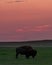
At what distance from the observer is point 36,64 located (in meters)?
14.7

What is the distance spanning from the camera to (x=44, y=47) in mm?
22266

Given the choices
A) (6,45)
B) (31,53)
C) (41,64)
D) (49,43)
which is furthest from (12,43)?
(41,64)

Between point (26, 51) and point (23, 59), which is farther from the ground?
point (26, 51)

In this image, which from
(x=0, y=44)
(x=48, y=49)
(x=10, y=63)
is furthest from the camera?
(x=48, y=49)

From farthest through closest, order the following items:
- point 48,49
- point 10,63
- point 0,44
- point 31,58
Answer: point 48,49, point 0,44, point 31,58, point 10,63

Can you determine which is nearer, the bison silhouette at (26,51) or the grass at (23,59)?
the grass at (23,59)

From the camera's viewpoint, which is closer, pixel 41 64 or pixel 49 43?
pixel 41 64

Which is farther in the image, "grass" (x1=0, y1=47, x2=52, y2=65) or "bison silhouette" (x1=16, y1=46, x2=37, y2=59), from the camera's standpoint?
"bison silhouette" (x1=16, y1=46, x2=37, y2=59)

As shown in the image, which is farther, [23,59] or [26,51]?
[26,51]

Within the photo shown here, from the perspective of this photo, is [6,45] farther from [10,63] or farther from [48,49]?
[10,63]

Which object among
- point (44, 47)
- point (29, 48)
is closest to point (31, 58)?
point (29, 48)

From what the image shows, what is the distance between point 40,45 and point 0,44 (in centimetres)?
284

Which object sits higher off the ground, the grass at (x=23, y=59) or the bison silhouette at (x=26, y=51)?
the bison silhouette at (x=26, y=51)

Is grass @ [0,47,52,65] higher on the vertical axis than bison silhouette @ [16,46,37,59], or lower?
lower
